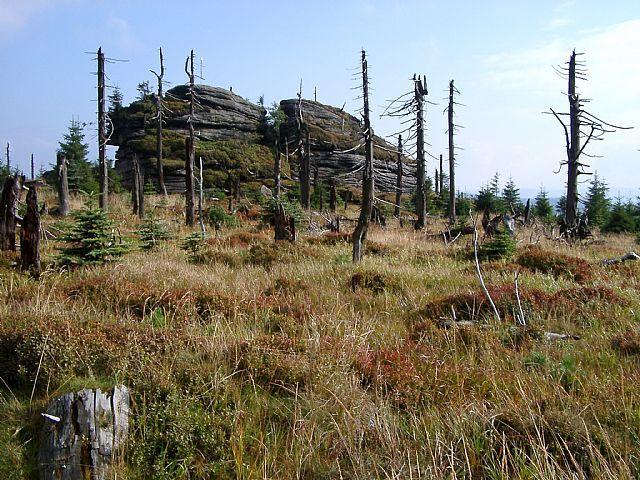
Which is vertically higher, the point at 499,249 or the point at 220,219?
the point at 220,219

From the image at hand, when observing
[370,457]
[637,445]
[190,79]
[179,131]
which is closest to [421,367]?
[370,457]

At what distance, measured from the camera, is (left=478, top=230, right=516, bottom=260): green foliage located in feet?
35.8

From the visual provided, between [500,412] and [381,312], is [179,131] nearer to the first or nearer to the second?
[381,312]

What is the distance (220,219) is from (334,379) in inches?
688

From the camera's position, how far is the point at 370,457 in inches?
105

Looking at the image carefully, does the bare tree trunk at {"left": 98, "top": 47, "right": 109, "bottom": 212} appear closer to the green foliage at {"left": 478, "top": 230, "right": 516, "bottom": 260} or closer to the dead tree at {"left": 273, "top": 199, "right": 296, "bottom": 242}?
the dead tree at {"left": 273, "top": 199, "right": 296, "bottom": 242}

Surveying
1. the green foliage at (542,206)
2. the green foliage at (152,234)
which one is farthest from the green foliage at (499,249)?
the green foliage at (542,206)

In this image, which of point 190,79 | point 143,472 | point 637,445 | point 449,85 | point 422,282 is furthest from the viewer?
point 449,85

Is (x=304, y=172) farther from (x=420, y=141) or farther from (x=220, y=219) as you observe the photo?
(x=220, y=219)

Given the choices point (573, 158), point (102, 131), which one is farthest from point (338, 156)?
point (573, 158)

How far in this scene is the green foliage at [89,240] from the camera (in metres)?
8.36

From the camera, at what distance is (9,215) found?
361 inches

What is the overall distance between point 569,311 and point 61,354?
5.57m

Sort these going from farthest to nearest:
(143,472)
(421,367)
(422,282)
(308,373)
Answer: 1. (422,282)
2. (421,367)
3. (308,373)
4. (143,472)
